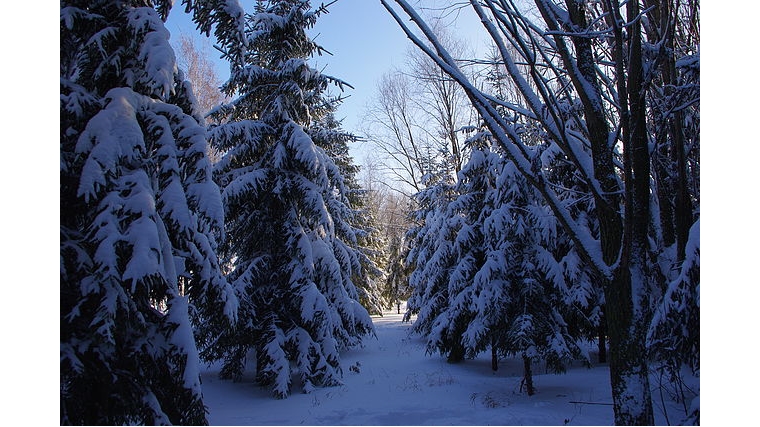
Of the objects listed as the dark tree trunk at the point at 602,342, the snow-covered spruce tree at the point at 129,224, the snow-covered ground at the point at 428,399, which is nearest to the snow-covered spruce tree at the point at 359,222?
the snow-covered ground at the point at 428,399

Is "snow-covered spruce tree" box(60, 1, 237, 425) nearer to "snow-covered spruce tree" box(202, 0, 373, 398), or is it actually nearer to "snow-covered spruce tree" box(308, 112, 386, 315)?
"snow-covered spruce tree" box(202, 0, 373, 398)

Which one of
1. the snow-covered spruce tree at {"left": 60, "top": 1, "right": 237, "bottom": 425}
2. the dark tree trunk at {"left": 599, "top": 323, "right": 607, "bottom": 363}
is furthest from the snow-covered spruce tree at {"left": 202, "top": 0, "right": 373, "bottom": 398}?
the dark tree trunk at {"left": 599, "top": 323, "right": 607, "bottom": 363}

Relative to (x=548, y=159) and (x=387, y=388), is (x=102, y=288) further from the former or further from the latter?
(x=548, y=159)

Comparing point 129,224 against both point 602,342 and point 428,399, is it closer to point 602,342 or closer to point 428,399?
point 428,399

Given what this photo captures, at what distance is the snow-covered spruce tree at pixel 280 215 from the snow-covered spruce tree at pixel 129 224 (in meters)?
4.37

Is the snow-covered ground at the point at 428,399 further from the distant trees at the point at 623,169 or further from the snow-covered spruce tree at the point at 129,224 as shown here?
the snow-covered spruce tree at the point at 129,224

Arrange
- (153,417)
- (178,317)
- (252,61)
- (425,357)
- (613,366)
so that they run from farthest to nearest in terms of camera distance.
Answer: (425,357), (252,61), (613,366), (178,317), (153,417)

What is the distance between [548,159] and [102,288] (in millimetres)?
8294

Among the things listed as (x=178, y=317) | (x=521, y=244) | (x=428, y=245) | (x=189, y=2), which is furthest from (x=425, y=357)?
(x=189, y=2)

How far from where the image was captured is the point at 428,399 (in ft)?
27.8

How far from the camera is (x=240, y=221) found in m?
9.94

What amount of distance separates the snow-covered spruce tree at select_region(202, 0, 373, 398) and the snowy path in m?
0.54

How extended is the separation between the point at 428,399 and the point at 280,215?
16.4 ft

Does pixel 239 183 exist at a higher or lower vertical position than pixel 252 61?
lower
